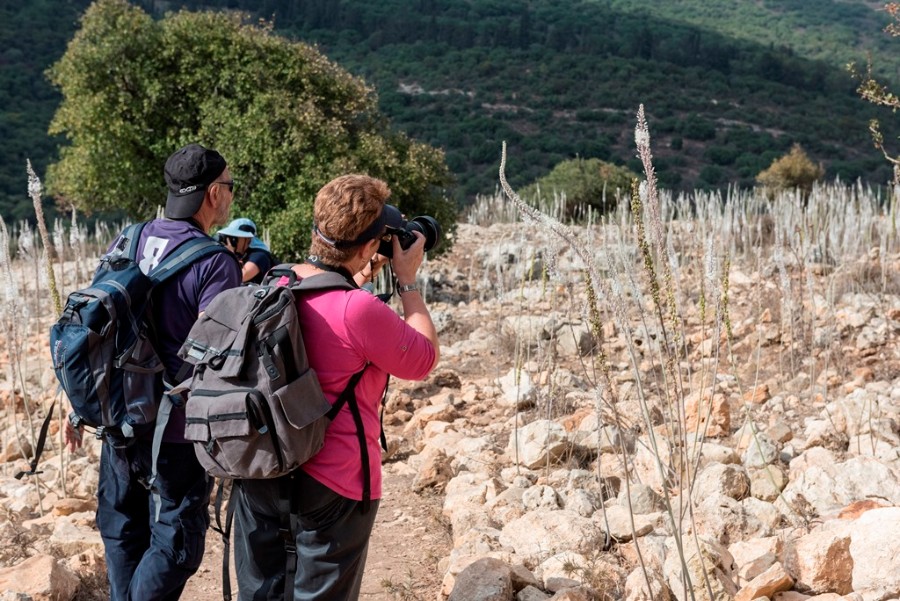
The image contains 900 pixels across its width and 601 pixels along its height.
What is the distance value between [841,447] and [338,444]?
268 centimetres

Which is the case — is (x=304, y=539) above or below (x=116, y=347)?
below

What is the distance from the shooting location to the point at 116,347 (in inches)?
89.0

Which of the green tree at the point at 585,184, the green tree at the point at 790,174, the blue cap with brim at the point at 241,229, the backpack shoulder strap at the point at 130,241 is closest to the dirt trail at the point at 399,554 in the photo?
the blue cap with brim at the point at 241,229

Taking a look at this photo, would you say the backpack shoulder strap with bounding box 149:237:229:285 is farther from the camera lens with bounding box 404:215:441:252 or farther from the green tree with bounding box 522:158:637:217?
the green tree with bounding box 522:158:637:217

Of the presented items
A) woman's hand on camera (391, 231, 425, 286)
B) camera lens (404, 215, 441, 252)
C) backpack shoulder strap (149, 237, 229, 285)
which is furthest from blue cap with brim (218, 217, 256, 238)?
woman's hand on camera (391, 231, 425, 286)

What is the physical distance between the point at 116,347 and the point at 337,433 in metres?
0.64

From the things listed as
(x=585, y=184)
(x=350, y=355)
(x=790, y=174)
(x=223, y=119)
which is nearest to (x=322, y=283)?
(x=350, y=355)

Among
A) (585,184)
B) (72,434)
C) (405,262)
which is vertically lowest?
(585,184)

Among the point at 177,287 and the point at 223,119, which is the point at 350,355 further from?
the point at 223,119

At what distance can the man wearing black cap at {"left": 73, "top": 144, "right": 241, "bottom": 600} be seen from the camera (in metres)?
2.30

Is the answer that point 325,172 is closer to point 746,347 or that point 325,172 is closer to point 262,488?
point 746,347

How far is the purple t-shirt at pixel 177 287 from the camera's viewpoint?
7.55ft

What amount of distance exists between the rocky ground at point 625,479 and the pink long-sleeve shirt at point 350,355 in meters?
0.39

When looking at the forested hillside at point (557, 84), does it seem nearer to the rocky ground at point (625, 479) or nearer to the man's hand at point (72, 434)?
Result: the rocky ground at point (625, 479)
